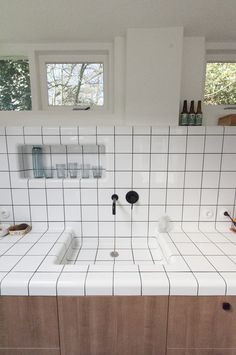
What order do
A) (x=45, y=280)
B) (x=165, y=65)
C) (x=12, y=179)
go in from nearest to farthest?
1. (x=45, y=280)
2. (x=165, y=65)
3. (x=12, y=179)

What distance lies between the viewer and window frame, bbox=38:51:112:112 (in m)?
1.32

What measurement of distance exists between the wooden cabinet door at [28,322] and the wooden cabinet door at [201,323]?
20.3 inches

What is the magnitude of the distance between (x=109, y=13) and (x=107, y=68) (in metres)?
0.38

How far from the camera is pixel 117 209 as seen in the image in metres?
1.31

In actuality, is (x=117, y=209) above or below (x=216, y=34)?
below

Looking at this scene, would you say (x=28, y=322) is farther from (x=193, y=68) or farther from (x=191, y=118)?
(x=193, y=68)

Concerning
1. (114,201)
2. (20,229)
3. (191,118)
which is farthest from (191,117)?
(20,229)

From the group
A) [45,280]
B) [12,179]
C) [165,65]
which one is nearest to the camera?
[45,280]

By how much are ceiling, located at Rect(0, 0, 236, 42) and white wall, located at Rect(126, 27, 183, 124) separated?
6 centimetres

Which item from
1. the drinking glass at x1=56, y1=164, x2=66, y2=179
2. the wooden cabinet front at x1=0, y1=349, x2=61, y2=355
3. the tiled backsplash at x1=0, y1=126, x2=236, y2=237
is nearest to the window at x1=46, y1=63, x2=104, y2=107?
the tiled backsplash at x1=0, y1=126, x2=236, y2=237

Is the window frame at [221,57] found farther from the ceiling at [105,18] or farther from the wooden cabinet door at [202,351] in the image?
the wooden cabinet door at [202,351]

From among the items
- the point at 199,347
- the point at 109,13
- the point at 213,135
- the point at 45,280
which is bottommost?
the point at 199,347

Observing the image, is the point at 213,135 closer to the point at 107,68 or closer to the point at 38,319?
the point at 107,68

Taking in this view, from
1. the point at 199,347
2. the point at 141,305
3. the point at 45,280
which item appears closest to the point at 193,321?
the point at 199,347
